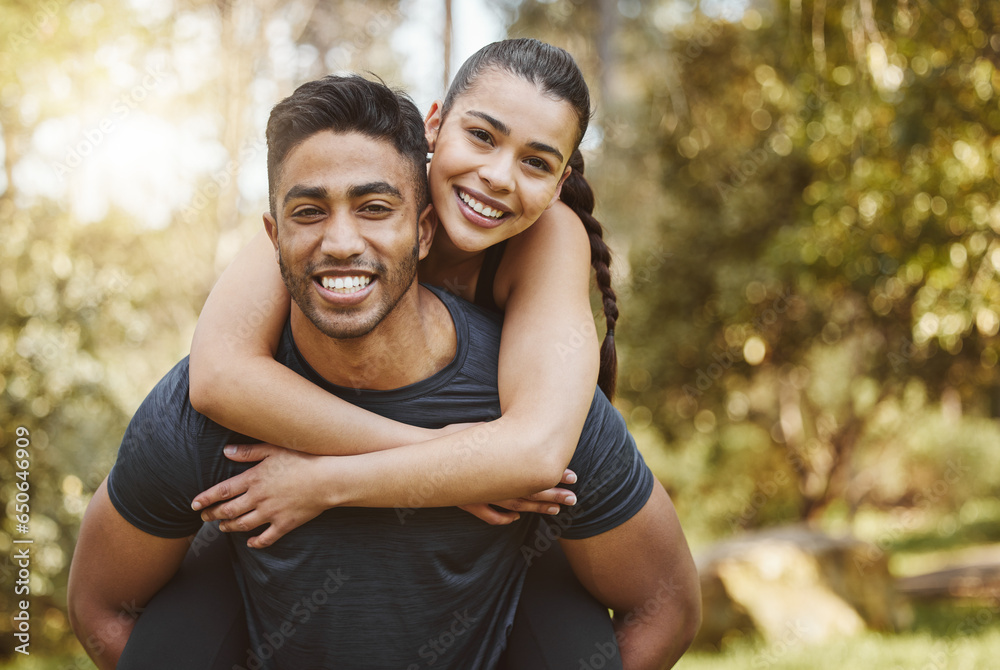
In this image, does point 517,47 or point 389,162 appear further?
point 517,47

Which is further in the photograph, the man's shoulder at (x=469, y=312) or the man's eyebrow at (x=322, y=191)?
the man's shoulder at (x=469, y=312)

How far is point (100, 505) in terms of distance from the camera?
1.95m

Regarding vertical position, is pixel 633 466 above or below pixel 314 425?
below

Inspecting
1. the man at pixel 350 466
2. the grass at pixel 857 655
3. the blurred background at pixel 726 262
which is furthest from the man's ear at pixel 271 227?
the grass at pixel 857 655

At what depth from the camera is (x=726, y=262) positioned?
9539 mm

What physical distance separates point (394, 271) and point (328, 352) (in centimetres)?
26

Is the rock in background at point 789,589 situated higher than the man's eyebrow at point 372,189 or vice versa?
the man's eyebrow at point 372,189

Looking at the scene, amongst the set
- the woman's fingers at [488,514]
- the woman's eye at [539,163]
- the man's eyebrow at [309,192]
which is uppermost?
the woman's eye at [539,163]

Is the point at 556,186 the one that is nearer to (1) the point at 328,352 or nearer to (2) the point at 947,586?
(1) the point at 328,352

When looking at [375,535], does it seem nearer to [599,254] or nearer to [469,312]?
[469,312]

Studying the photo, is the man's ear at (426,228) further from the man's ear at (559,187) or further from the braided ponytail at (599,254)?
the braided ponytail at (599,254)

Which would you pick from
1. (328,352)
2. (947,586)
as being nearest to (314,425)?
(328,352)

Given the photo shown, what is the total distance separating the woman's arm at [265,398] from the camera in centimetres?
180

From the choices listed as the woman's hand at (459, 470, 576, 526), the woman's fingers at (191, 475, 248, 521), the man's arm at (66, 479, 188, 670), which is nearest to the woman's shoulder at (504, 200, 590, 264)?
the woman's hand at (459, 470, 576, 526)
